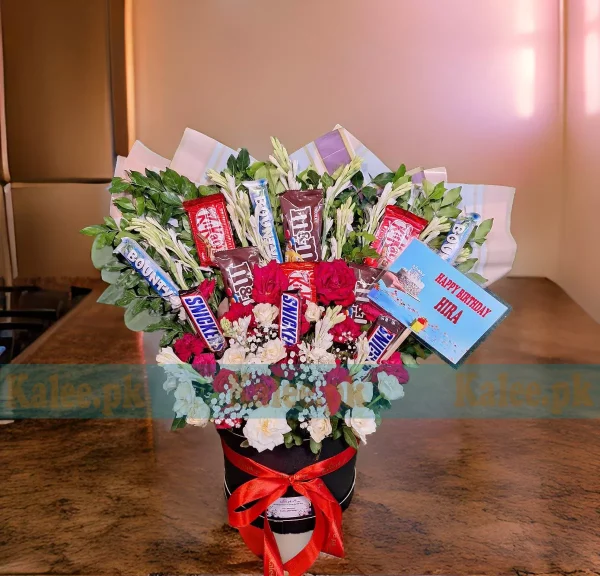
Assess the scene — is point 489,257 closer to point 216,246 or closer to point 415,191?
point 415,191

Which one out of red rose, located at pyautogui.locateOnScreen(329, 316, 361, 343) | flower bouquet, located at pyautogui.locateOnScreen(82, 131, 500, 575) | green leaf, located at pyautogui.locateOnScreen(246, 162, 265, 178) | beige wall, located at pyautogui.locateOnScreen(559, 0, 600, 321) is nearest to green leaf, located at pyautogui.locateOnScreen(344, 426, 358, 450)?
flower bouquet, located at pyautogui.locateOnScreen(82, 131, 500, 575)

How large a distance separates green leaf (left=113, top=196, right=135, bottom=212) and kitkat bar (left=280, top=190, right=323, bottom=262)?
194 millimetres

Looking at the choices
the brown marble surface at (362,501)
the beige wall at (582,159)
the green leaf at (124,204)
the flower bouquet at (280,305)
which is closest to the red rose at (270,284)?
the flower bouquet at (280,305)

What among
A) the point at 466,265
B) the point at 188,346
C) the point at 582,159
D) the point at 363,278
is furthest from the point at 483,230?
the point at 582,159

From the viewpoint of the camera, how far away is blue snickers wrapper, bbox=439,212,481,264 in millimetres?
715

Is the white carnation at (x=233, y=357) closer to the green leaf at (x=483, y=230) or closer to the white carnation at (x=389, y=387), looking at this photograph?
the white carnation at (x=389, y=387)

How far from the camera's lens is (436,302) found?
687 millimetres

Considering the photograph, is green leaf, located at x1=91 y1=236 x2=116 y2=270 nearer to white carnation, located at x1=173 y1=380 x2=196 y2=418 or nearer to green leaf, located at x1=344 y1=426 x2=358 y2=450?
white carnation, located at x1=173 y1=380 x2=196 y2=418

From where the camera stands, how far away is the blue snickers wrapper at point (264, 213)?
0.72m

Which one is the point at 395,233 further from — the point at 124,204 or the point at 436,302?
the point at 124,204

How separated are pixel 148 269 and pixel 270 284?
0.51ft

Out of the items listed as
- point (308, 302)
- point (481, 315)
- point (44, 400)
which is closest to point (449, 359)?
point (481, 315)

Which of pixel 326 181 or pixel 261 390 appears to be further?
pixel 326 181

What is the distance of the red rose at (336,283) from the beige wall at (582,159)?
1433 millimetres
